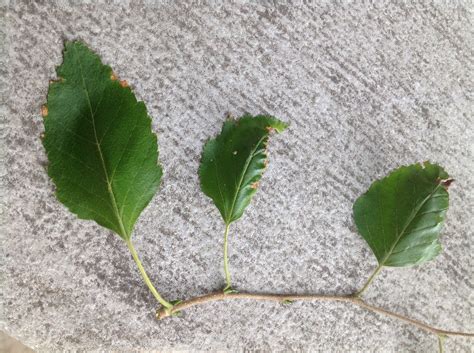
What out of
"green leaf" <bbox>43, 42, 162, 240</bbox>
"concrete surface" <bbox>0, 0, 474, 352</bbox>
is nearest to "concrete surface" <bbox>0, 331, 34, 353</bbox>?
"concrete surface" <bbox>0, 0, 474, 352</bbox>

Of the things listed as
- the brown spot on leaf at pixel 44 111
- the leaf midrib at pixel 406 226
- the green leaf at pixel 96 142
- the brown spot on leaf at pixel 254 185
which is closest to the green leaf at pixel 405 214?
the leaf midrib at pixel 406 226

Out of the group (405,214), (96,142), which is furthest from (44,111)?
(405,214)

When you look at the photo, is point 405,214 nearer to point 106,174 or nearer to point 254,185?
point 254,185

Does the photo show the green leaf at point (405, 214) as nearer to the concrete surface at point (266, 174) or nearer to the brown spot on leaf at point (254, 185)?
the concrete surface at point (266, 174)

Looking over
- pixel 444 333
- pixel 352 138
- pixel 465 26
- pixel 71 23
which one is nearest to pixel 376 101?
pixel 352 138

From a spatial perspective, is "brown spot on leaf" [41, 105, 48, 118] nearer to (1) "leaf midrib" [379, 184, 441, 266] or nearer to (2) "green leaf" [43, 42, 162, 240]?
(2) "green leaf" [43, 42, 162, 240]

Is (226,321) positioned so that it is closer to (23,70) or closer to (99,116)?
(99,116)
